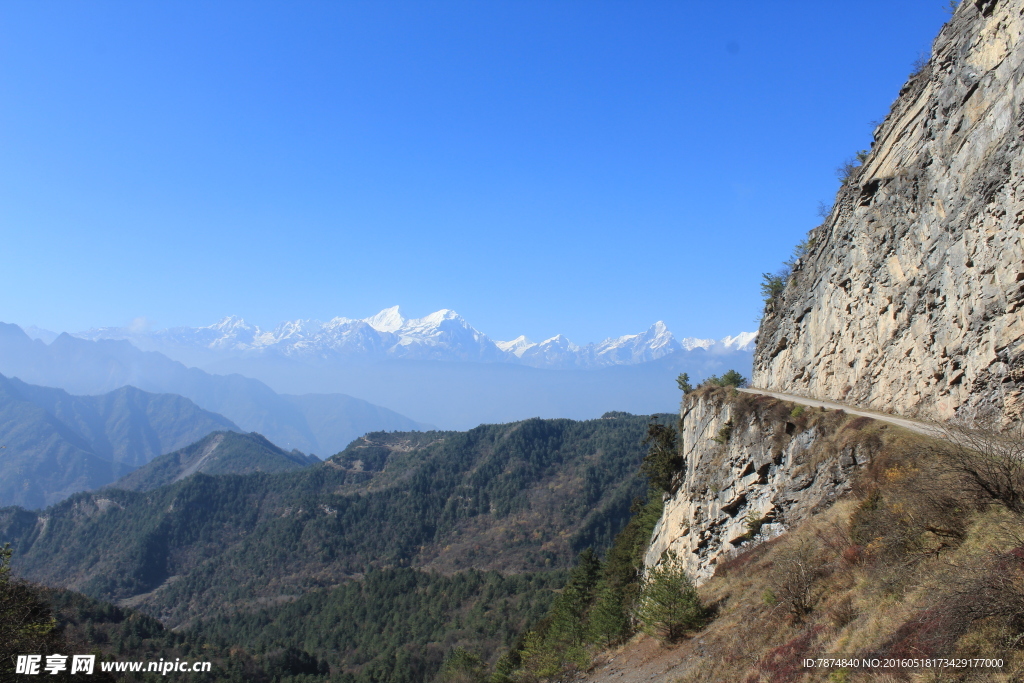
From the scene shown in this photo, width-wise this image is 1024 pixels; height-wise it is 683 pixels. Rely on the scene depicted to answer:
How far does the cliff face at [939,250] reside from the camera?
18.7m

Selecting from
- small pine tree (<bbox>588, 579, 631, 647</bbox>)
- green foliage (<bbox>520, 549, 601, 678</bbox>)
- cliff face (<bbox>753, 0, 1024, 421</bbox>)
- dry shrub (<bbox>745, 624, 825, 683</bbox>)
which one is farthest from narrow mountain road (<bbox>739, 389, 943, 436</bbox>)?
green foliage (<bbox>520, 549, 601, 678</bbox>)

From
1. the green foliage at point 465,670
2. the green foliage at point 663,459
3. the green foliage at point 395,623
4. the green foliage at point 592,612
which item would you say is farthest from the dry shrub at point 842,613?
the green foliage at point 395,623

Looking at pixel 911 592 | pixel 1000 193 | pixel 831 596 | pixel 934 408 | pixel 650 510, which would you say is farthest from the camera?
pixel 650 510

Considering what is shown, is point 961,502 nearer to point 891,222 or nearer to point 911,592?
point 911,592

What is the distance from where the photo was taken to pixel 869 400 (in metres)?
26.0

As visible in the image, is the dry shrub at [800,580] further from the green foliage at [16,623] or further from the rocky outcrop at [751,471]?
the green foliage at [16,623]

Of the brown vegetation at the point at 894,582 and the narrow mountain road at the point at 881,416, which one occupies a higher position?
the narrow mountain road at the point at 881,416

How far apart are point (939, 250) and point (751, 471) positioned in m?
12.8

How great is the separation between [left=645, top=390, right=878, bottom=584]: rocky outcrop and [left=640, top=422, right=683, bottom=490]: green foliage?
1.30 metres

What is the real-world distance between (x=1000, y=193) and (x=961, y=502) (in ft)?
44.3

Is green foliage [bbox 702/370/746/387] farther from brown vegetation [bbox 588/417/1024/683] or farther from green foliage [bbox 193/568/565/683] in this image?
green foliage [bbox 193/568/565/683]

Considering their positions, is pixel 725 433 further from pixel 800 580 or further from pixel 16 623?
pixel 16 623

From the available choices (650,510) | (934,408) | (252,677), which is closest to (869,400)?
(934,408)

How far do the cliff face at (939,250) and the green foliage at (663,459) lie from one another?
9.55 metres
